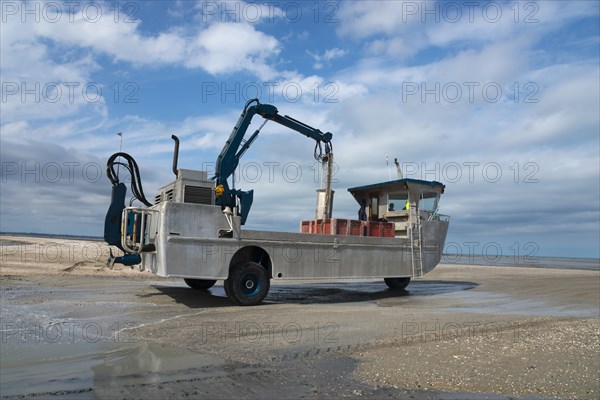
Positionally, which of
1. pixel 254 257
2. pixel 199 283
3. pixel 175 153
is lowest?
pixel 199 283

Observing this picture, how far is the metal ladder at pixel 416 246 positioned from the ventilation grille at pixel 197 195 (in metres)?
6.48

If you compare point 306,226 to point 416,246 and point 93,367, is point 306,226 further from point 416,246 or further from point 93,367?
point 93,367

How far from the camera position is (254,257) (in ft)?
38.6

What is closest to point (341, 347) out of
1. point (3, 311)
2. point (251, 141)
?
point (3, 311)

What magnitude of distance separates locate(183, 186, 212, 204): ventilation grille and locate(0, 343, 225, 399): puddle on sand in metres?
4.59

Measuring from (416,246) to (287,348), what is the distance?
8.62 m

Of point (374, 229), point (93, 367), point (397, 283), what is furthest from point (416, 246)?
point (93, 367)

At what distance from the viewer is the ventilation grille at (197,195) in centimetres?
1080

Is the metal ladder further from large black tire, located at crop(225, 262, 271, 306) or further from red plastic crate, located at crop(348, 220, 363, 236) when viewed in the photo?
large black tire, located at crop(225, 262, 271, 306)

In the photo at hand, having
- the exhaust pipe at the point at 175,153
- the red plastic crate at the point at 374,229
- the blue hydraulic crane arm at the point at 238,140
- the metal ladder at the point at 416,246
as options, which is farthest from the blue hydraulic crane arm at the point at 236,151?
the metal ladder at the point at 416,246

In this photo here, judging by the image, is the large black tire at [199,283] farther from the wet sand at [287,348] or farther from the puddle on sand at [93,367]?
the puddle on sand at [93,367]


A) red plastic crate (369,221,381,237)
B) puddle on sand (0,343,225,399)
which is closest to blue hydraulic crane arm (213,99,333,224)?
red plastic crate (369,221,381,237)

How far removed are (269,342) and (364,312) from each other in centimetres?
382

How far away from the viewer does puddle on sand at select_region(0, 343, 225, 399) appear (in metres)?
4.87
